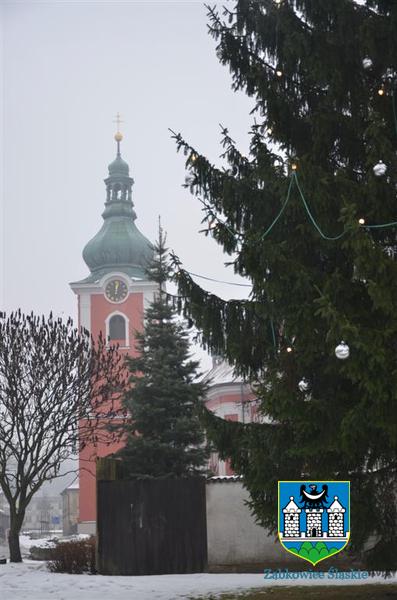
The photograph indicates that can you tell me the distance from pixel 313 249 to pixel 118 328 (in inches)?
1518

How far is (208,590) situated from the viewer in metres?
12.2

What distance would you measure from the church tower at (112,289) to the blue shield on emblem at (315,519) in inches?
1343

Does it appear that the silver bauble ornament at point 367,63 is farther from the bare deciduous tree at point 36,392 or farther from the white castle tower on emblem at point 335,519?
the bare deciduous tree at point 36,392

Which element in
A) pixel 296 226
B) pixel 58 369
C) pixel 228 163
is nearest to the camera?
pixel 296 226

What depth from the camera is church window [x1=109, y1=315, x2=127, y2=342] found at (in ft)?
158

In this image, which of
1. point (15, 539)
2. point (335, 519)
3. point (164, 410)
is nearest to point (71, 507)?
point (164, 410)

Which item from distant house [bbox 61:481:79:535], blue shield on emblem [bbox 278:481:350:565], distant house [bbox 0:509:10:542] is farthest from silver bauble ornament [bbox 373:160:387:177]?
distant house [bbox 61:481:79:535]

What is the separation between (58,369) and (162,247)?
5.53 meters

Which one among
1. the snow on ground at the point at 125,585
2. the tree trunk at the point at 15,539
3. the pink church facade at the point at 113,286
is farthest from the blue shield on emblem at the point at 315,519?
the pink church facade at the point at 113,286

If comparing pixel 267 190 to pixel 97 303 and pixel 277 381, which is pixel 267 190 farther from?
pixel 97 303

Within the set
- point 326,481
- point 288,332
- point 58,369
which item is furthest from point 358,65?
point 58,369

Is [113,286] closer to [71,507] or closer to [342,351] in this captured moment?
[71,507]

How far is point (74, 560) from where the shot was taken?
15703 millimetres

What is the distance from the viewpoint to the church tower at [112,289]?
149 feet
